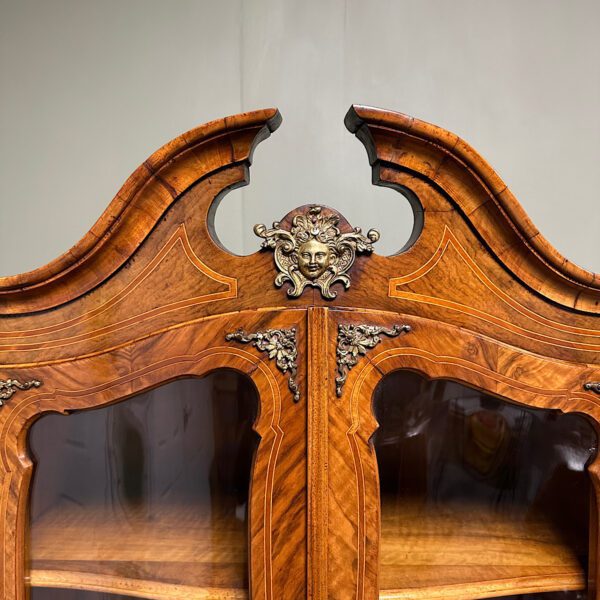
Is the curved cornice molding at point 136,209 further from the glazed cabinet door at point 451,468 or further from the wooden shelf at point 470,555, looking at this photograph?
the wooden shelf at point 470,555

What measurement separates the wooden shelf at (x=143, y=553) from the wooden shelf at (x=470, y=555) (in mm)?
149

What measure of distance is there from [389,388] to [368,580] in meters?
0.18

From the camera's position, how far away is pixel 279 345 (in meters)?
0.53

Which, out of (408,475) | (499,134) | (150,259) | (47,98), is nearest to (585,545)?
(408,475)

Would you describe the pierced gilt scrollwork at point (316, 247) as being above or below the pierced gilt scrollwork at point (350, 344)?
above

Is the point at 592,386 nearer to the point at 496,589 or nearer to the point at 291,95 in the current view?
the point at 496,589

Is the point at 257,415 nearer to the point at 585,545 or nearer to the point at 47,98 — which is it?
the point at 585,545

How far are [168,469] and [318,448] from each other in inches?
6.4

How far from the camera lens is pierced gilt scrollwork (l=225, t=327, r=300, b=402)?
53 centimetres

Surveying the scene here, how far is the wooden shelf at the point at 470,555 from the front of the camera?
1.85 feet

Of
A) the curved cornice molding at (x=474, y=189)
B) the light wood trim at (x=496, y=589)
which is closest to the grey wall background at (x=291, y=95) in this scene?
the curved cornice molding at (x=474, y=189)

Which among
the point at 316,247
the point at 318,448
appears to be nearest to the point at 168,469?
the point at 318,448

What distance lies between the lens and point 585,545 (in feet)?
1.94

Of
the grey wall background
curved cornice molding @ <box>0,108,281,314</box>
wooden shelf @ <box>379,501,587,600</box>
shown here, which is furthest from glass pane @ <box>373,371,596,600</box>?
the grey wall background
